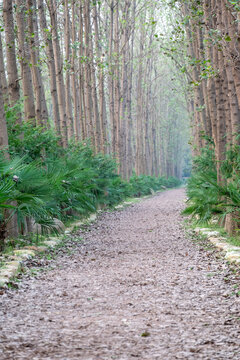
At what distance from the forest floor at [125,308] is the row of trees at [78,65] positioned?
324 cm

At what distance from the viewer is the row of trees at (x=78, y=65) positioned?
1184 cm

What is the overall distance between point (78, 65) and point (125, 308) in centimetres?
2130

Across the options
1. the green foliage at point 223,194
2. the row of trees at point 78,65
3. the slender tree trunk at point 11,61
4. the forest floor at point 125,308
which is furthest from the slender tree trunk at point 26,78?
the green foliage at point 223,194

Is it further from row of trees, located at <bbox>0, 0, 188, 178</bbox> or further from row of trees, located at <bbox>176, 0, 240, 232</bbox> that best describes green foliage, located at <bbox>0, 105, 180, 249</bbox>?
row of trees, located at <bbox>176, 0, 240, 232</bbox>

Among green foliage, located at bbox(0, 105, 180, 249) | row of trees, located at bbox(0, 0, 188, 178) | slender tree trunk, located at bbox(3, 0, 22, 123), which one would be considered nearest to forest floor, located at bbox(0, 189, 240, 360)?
green foliage, located at bbox(0, 105, 180, 249)

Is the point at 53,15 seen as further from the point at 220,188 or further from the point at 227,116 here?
the point at 220,188

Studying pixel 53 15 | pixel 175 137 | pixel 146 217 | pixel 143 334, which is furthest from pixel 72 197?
pixel 175 137

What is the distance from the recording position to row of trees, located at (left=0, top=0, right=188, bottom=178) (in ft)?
→ 38.9

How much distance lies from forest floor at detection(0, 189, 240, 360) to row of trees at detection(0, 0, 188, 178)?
10.6 feet

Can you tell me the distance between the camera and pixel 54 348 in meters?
3.82

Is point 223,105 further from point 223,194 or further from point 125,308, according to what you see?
point 125,308

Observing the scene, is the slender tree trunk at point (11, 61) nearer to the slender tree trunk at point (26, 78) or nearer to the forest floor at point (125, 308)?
the slender tree trunk at point (26, 78)

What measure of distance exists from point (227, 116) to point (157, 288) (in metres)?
6.72

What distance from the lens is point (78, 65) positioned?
82.1ft
